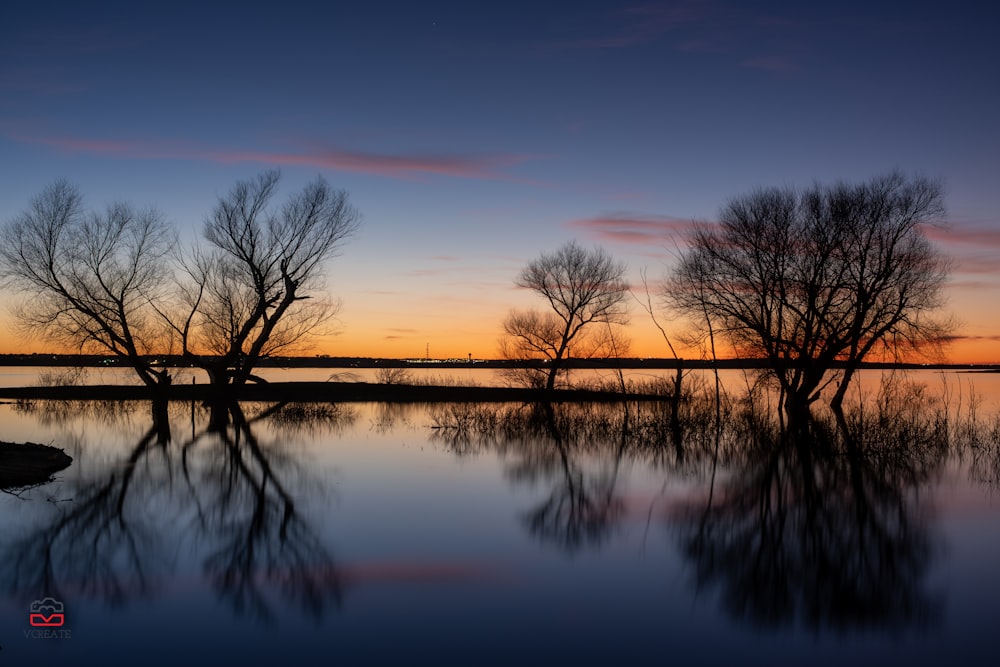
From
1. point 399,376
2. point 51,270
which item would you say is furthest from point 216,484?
point 399,376

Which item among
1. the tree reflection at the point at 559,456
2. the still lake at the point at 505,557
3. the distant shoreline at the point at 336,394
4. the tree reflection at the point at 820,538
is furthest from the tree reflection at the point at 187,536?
the distant shoreline at the point at 336,394

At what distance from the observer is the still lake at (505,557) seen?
26.8ft

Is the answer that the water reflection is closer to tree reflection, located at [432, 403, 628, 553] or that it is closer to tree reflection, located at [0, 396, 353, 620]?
tree reflection, located at [432, 403, 628, 553]

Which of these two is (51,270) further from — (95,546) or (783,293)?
(783,293)

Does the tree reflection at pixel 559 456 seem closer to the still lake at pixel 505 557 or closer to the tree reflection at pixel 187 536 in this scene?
the still lake at pixel 505 557

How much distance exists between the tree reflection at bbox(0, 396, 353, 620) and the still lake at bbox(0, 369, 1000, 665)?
0.06m

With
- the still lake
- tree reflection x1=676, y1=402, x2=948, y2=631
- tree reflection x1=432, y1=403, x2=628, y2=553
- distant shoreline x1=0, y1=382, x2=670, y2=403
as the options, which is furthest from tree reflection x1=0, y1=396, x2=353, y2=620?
distant shoreline x1=0, y1=382, x2=670, y2=403

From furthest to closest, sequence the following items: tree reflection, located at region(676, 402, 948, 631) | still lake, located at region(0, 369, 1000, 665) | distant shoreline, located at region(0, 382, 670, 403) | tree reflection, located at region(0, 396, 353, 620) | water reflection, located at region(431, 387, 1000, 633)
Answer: distant shoreline, located at region(0, 382, 670, 403) → water reflection, located at region(431, 387, 1000, 633) → tree reflection, located at region(0, 396, 353, 620) → tree reflection, located at region(676, 402, 948, 631) → still lake, located at region(0, 369, 1000, 665)

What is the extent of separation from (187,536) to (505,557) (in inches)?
212

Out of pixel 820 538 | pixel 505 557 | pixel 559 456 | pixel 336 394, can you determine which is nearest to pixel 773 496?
pixel 820 538

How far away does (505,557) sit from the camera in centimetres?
1194

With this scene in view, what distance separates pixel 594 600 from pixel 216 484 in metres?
11.3

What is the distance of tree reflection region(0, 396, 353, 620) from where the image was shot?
32.5ft

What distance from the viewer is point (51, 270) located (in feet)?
113
